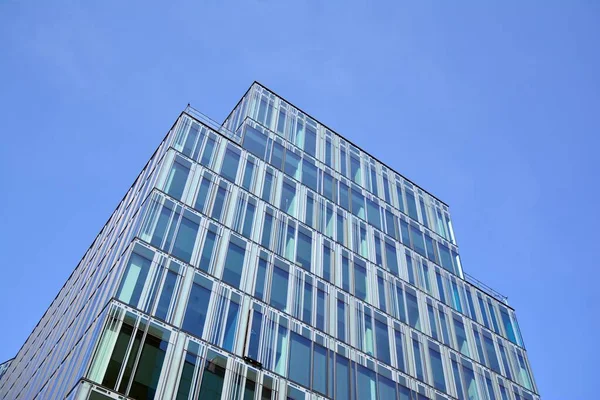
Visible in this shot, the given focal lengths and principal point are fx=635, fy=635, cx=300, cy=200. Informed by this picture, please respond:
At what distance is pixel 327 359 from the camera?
3856 centimetres

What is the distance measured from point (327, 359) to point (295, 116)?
26.9m

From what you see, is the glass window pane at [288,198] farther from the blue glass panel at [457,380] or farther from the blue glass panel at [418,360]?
the blue glass panel at [457,380]

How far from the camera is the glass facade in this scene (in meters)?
32.5

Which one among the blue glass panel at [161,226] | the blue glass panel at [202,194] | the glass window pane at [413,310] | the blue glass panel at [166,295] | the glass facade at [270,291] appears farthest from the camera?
the glass window pane at [413,310]

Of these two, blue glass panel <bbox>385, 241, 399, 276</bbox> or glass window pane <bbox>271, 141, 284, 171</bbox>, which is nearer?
glass window pane <bbox>271, 141, 284, 171</bbox>

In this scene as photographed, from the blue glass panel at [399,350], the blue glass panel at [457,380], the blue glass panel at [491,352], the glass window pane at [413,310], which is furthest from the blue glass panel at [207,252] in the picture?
the blue glass panel at [491,352]

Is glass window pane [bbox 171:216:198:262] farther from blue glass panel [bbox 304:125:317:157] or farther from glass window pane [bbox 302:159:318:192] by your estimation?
blue glass panel [bbox 304:125:317:157]

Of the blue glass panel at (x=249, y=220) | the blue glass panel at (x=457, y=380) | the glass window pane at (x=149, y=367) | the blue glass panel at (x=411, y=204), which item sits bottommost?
the glass window pane at (x=149, y=367)

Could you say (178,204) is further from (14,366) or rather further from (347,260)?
(14,366)

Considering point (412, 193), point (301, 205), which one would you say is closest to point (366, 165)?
point (412, 193)

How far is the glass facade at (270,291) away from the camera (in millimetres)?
32531

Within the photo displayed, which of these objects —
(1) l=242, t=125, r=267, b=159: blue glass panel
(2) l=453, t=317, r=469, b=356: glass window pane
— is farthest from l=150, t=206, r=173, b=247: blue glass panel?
(2) l=453, t=317, r=469, b=356: glass window pane

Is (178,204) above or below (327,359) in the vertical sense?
above

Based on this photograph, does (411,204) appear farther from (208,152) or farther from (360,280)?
(208,152)
